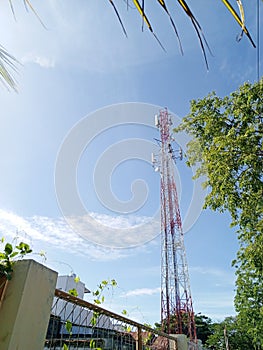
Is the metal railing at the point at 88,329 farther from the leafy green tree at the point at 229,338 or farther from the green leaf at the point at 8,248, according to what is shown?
the leafy green tree at the point at 229,338

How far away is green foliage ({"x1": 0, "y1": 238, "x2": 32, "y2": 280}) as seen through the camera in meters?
0.97

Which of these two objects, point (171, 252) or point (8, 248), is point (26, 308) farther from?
point (171, 252)

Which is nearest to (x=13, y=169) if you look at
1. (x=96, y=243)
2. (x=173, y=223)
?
(x=96, y=243)

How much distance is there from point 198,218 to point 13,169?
208 inches

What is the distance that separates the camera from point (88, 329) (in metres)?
1.62

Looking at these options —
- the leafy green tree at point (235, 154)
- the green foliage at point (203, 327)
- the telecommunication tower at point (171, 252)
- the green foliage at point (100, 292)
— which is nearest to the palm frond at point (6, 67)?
the green foliage at point (100, 292)

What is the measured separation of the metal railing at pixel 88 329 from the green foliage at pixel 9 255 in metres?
A: 0.28

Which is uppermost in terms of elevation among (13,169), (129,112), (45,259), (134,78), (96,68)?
(129,112)

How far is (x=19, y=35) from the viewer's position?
35.1 inches

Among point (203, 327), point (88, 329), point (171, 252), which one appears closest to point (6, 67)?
point (88, 329)

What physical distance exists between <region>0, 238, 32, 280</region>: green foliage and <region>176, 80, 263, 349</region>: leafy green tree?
13.9ft

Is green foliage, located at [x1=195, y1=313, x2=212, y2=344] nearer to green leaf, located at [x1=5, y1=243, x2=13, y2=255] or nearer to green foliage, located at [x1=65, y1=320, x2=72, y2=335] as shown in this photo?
green foliage, located at [x1=65, y1=320, x2=72, y2=335]

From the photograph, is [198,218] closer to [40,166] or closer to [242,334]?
[40,166]

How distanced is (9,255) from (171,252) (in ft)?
27.5
